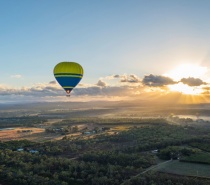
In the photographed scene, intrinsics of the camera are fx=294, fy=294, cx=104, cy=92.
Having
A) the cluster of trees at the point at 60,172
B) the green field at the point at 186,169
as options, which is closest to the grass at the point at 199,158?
the green field at the point at 186,169

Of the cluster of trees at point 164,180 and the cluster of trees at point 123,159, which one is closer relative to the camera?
the cluster of trees at point 164,180

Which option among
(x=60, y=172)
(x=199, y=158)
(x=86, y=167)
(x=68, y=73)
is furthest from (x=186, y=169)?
(x=68, y=73)

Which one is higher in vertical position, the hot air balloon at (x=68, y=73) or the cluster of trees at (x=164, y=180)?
the hot air balloon at (x=68, y=73)

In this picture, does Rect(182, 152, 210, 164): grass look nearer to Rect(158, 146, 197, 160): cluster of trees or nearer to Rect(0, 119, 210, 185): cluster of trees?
Rect(158, 146, 197, 160): cluster of trees

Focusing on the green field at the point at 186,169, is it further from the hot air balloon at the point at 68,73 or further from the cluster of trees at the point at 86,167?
the hot air balloon at the point at 68,73

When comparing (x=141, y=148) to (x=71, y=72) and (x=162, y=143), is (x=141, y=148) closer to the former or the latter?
(x=162, y=143)

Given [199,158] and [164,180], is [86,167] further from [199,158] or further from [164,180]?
[199,158]
